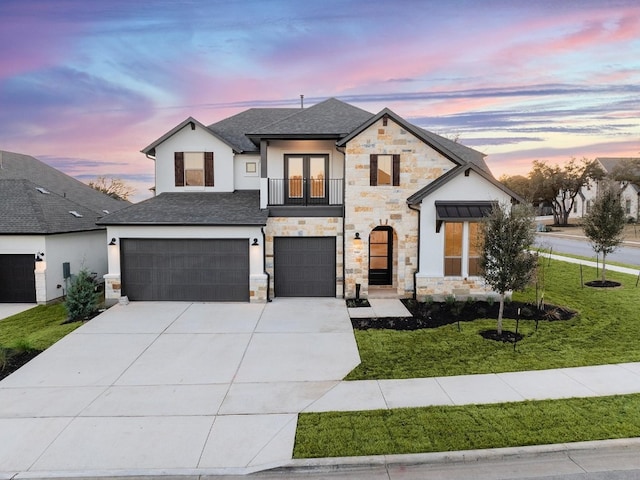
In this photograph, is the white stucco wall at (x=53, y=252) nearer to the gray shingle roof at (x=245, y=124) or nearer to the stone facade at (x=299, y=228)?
the gray shingle roof at (x=245, y=124)

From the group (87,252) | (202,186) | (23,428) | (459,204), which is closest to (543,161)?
(459,204)

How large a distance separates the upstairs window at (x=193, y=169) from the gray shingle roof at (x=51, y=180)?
306 inches

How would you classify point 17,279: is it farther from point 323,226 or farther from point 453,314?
point 453,314

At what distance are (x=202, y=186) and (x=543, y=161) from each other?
2484 inches

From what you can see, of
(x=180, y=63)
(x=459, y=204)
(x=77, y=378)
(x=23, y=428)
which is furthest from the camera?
(x=180, y=63)

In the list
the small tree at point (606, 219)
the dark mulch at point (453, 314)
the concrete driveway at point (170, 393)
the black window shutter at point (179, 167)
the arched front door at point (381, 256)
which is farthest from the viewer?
the arched front door at point (381, 256)

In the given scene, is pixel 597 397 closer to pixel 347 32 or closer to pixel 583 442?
pixel 583 442

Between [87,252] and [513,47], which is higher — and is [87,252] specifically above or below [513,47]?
below

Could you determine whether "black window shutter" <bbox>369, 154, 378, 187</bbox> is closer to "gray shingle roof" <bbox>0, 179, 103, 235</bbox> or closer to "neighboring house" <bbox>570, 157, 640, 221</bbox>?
"gray shingle roof" <bbox>0, 179, 103, 235</bbox>

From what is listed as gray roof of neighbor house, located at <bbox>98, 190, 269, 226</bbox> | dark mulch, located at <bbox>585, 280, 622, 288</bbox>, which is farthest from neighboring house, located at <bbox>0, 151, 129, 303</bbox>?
A: dark mulch, located at <bbox>585, 280, 622, 288</bbox>

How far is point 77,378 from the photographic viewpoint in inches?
327

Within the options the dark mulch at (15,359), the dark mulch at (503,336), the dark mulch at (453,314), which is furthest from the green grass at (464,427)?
the dark mulch at (15,359)

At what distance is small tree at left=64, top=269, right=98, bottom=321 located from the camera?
1272 centimetres

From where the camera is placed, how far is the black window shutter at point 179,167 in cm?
1729
